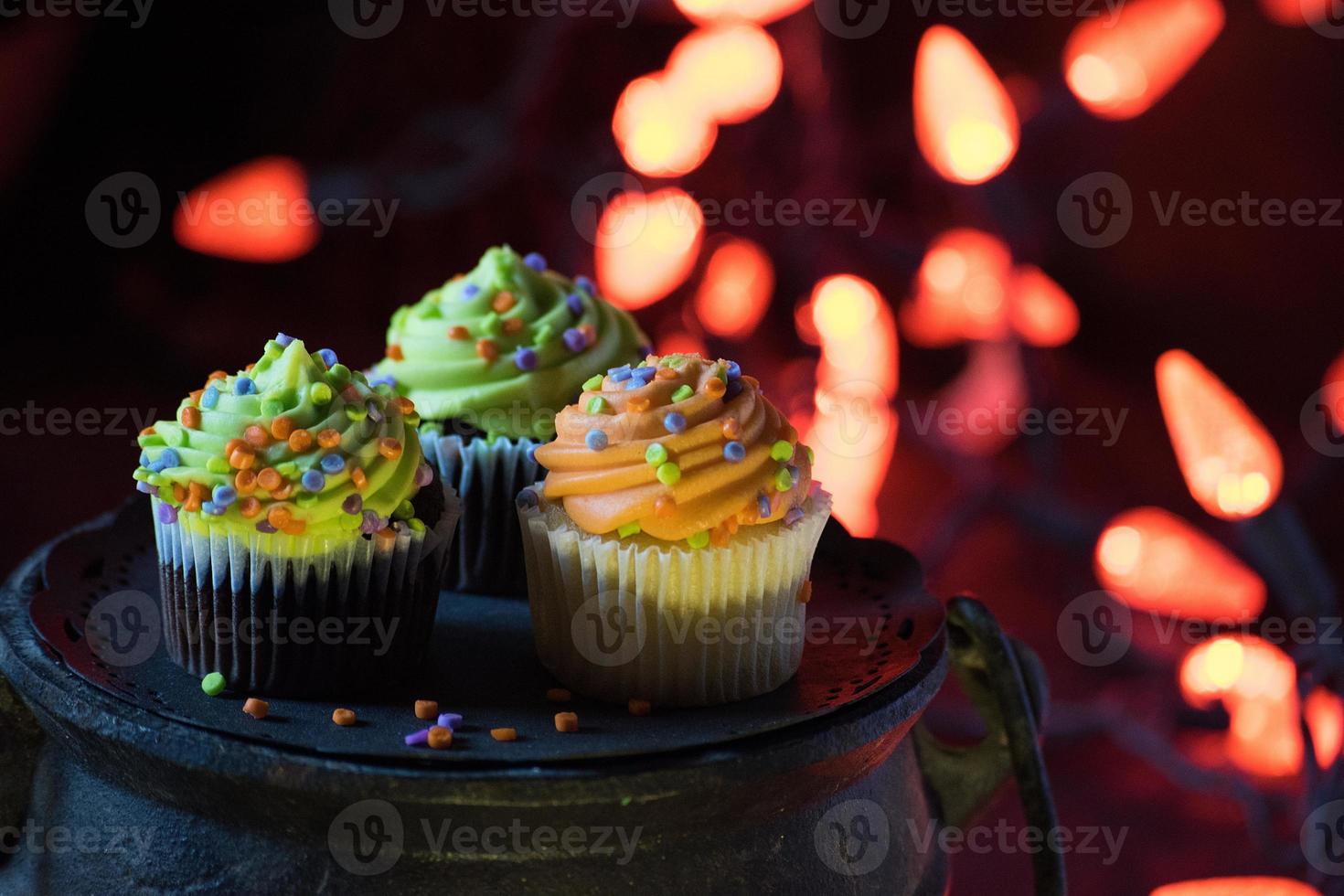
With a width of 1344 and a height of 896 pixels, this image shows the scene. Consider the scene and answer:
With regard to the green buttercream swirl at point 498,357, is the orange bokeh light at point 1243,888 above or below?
below

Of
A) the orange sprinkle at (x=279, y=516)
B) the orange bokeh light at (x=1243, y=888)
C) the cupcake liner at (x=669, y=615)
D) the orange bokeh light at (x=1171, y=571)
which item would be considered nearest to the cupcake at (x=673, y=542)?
the cupcake liner at (x=669, y=615)

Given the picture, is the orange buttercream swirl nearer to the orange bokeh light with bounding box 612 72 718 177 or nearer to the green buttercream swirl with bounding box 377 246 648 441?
the green buttercream swirl with bounding box 377 246 648 441

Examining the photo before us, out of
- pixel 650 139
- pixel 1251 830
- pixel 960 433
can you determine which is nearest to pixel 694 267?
pixel 650 139

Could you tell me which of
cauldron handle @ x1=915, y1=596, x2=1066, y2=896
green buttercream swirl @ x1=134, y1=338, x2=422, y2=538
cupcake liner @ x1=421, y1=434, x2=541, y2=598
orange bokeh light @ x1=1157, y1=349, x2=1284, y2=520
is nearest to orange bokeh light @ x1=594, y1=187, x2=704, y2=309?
orange bokeh light @ x1=1157, y1=349, x2=1284, y2=520

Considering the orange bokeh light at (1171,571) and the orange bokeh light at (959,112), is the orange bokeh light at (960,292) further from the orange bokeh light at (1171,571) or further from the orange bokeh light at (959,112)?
the orange bokeh light at (1171,571)

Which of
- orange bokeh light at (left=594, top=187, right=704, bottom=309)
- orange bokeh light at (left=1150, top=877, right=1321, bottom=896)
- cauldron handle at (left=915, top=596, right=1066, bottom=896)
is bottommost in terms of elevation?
orange bokeh light at (left=1150, top=877, right=1321, bottom=896)
